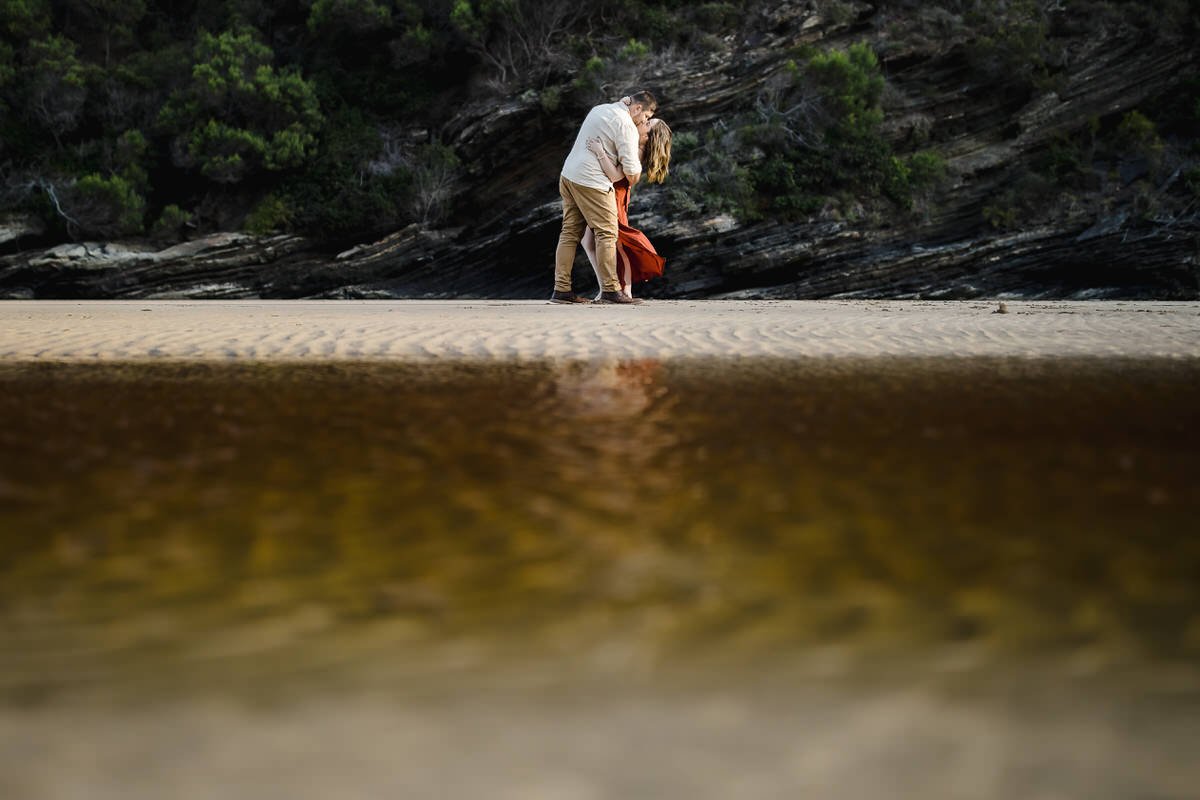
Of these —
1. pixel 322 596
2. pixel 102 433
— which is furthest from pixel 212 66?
pixel 322 596

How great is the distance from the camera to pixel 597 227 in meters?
9.88

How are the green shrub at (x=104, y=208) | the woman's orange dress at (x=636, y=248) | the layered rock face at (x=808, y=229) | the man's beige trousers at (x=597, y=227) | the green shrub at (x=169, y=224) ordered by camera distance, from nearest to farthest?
the man's beige trousers at (x=597, y=227)
the woman's orange dress at (x=636, y=248)
the layered rock face at (x=808, y=229)
the green shrub at (x=104, y=208)
the green shrub at (x=169, y=224)

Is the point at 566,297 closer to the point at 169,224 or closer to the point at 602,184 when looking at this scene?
the point at 602,184

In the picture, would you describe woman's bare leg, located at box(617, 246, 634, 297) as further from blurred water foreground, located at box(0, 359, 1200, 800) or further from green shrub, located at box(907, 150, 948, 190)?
blurred water foreground, located at box(0, 359, 1200, 800)

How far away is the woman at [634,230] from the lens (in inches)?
391

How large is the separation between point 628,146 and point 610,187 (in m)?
0.44

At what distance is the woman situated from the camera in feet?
32.6

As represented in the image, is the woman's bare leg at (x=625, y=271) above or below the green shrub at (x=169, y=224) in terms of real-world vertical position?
below

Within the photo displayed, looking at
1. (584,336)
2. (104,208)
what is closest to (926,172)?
(584,336)

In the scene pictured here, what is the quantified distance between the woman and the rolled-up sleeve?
0.20 meters

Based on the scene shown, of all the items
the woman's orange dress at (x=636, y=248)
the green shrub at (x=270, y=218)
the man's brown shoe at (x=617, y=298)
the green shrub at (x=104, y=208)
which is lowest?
the man's brown shoe at (x=617, y=298)

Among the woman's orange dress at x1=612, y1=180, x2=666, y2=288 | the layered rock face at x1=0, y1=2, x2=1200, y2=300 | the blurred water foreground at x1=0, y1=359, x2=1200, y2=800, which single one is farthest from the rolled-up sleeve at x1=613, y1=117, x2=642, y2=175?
the blurred water foreground at x1=0, y1=359, x2=1200, y2=800

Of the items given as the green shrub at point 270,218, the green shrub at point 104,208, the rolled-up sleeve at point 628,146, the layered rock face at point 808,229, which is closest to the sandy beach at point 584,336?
the rolled-up sleeve at point 628,146

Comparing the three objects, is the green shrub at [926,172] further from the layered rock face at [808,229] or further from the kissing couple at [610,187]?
the kissing couple at [610,187]
